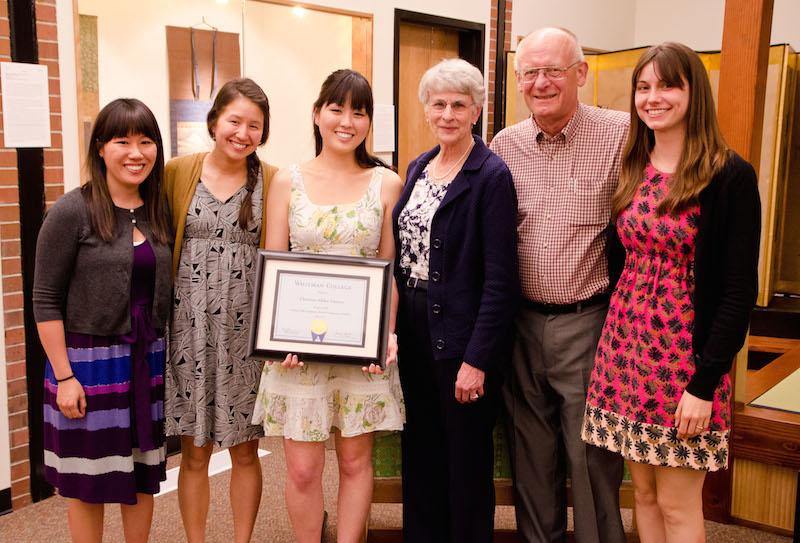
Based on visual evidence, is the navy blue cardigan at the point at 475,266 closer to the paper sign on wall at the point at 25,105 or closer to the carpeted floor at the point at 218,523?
the carpeted floor at the point at 218,523

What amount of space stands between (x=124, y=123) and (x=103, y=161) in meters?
0.15

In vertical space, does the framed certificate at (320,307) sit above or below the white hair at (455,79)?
below

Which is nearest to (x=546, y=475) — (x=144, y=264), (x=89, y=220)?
(x=144, y=264)

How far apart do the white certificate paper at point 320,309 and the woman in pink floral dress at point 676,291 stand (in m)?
0.73

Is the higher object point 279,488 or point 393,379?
point 393,379

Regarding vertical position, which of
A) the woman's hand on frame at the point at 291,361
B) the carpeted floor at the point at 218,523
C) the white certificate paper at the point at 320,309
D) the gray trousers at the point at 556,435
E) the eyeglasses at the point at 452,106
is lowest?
the carpeted floor at the point at 218,523

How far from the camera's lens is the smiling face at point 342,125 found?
2.14m

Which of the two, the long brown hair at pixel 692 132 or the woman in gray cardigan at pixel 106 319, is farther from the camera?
the woman in gray cardigan at pixel 106 319

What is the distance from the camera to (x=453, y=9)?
507 centimetres

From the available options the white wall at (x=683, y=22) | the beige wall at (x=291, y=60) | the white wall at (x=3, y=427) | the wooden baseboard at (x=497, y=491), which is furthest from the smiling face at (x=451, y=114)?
the white wall at (x=683, y=22)

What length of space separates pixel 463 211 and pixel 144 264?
991 millimetres

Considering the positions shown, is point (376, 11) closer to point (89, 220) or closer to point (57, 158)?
point (57, 158)

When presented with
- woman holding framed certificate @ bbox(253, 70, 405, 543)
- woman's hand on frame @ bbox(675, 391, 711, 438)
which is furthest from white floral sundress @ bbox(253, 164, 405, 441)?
woman's hand on frame @ bbox(675, 391, 711, 438)

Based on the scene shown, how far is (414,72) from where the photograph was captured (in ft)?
17.0
